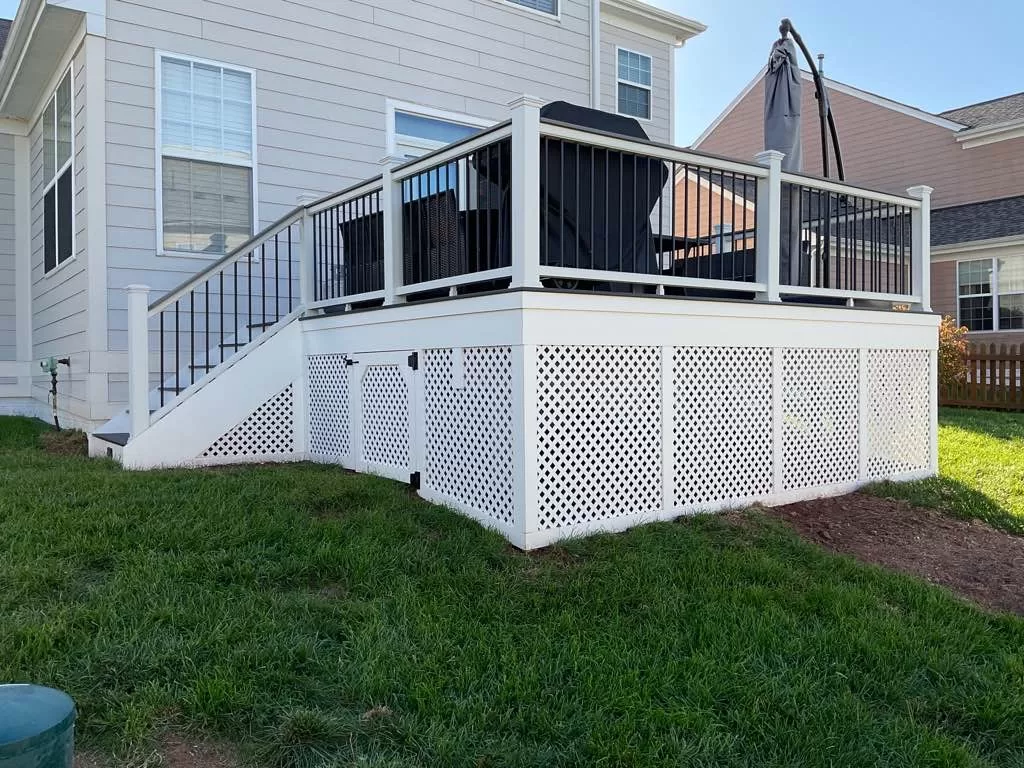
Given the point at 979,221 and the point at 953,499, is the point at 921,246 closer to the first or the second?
the point at 953,499

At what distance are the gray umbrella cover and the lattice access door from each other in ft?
11.5

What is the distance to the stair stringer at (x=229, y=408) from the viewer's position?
584cm

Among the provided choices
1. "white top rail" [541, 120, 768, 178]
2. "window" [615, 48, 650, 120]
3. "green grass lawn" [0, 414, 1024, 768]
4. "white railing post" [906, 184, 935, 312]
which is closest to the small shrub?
"window" [615, 48, 650, 120]

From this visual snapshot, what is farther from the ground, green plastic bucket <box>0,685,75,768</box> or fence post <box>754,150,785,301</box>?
fence post <box>754,150,785,301</box>

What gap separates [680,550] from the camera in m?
4.45

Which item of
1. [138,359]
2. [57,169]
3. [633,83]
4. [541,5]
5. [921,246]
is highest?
[541,5]

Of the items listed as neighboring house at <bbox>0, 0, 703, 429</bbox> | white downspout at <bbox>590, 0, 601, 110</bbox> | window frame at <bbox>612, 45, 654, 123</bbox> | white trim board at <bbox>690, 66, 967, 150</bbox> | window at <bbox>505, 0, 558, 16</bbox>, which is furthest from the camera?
white trim board at <bbox>690, 66, 967, 150</bbox>

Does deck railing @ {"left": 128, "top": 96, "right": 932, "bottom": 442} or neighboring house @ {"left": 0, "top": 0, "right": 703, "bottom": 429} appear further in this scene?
neighboring house @ {"left": 0, "top": 0, "right": 703, "bottom": 429}

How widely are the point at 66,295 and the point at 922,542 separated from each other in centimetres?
790

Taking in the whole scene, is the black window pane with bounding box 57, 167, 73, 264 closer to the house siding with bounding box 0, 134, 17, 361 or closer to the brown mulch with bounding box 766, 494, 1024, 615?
the house siding with bounding box 0, 134, 17, 361

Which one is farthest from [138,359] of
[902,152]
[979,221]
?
[902,152]

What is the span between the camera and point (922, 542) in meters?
5.16

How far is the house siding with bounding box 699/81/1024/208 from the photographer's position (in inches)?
669

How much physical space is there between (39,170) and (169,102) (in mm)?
3207
